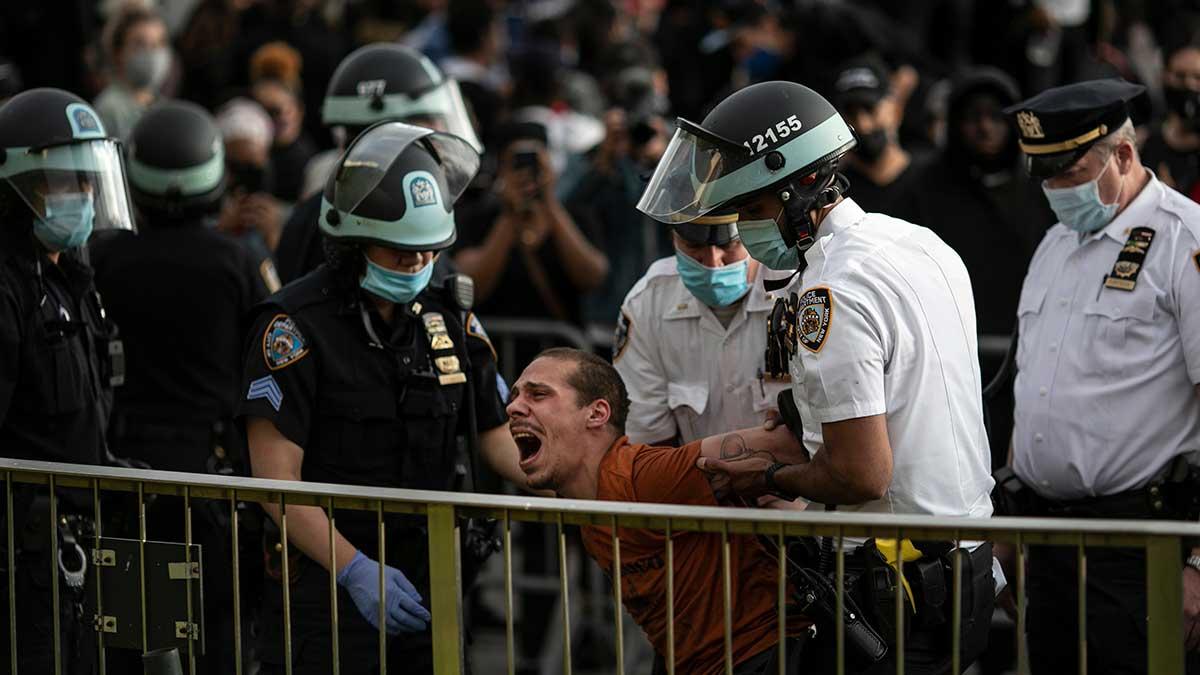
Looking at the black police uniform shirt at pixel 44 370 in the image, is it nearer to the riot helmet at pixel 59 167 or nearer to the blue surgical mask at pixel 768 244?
the riot helmet at pixel 59 167

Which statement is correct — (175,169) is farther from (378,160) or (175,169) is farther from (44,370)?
(378,160)

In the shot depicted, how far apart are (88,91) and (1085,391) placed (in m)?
8.82

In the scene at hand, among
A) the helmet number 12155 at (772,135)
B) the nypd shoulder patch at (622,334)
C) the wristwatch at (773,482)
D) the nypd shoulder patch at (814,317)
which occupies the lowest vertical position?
the wristwatch at (773,482)

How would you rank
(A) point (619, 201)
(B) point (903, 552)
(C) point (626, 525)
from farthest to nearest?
(A) point (619, 201) < (B) point (903, 552) < (C) point (626, 525)

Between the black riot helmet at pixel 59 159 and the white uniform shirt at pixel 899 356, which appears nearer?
the white uniform shirt at pixel 899 356

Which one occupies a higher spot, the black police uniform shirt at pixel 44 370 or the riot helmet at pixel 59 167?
the riot helmet at pixel 59 167

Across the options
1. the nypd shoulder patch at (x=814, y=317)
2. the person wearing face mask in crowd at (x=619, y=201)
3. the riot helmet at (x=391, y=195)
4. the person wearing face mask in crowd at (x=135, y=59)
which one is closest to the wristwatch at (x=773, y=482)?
the nypd shoulder patch at (x=814, y=317)

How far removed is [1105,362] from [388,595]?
2.23m

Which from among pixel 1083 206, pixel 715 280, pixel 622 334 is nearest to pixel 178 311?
pixel 622 334

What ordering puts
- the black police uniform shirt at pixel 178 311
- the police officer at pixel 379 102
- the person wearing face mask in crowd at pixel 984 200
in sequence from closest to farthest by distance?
the black police uniform shirt at pixel 178 311 → the police officer at pixel 379 102 → the person wearing face mask in crowd at pixel 984 200

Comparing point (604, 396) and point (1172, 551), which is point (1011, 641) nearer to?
point (604, 396)

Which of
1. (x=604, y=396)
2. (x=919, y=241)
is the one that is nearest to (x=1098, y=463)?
(x=919, y=241)

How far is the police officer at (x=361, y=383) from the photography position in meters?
4.59

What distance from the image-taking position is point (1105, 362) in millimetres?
4867
